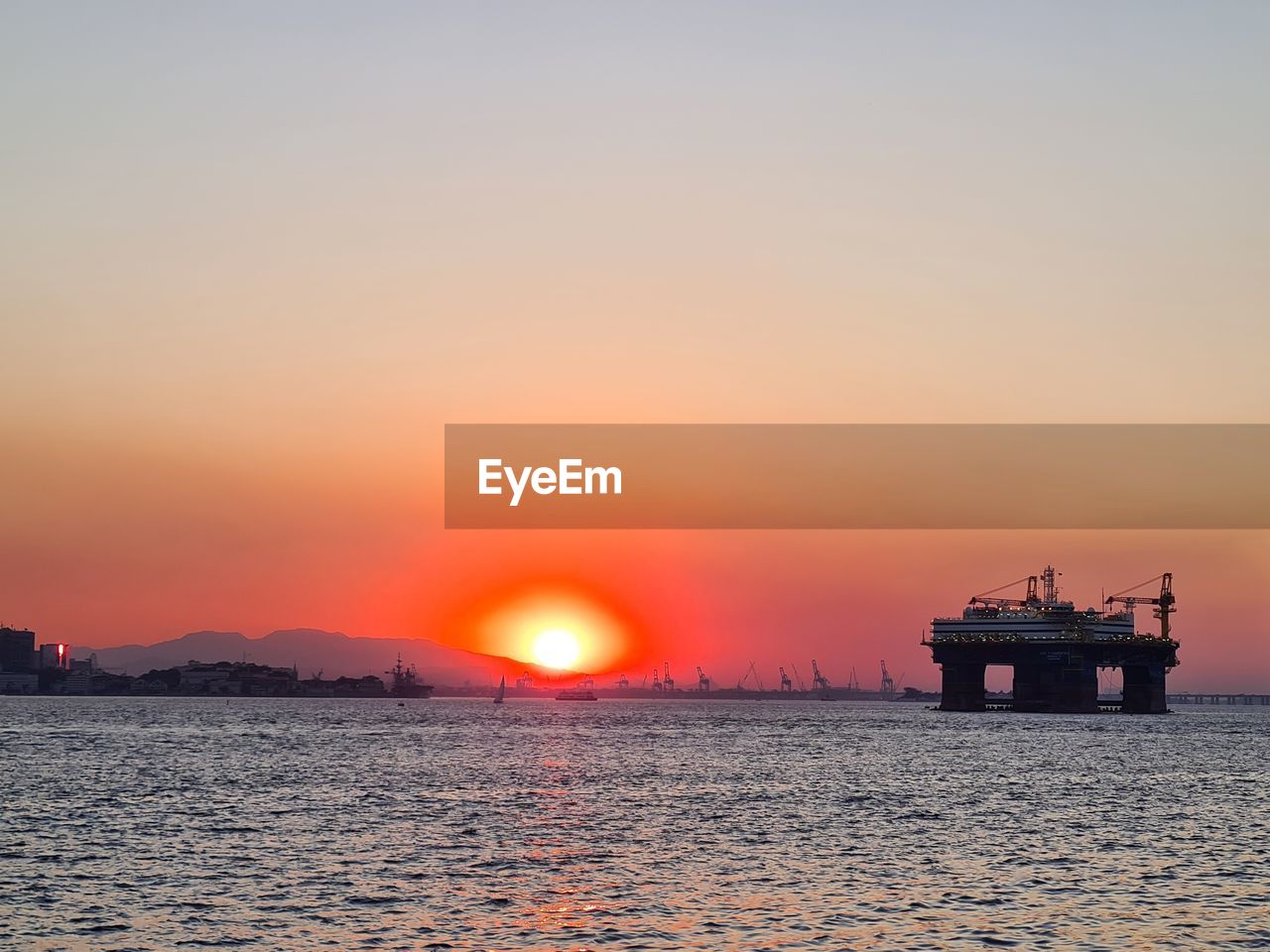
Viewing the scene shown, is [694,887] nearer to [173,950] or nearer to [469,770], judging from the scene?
[173,950]

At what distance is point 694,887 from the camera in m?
56.5

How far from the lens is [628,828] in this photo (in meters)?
77.8

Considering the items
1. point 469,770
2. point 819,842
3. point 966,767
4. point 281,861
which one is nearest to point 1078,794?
point 966,767

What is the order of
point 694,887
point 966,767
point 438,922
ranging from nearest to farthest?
point 438,922, point 694,887, point 966,767

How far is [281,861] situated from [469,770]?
63.3 metres

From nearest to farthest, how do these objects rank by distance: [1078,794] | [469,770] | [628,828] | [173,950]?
[173,950] < [628,828] < [1078,794] < [469,770]

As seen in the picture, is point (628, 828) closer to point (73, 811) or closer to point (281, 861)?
point (281, 861)

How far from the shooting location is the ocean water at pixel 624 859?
4800 cm

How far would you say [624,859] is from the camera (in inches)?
2566

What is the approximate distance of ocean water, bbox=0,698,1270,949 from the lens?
4800 centimetres

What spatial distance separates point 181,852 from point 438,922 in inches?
877

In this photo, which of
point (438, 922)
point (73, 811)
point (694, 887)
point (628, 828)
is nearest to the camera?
point (438, 922)

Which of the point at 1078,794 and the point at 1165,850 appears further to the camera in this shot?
the point at 1078,794

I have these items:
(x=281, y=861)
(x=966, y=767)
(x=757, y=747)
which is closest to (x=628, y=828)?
(x=281, y=861)
